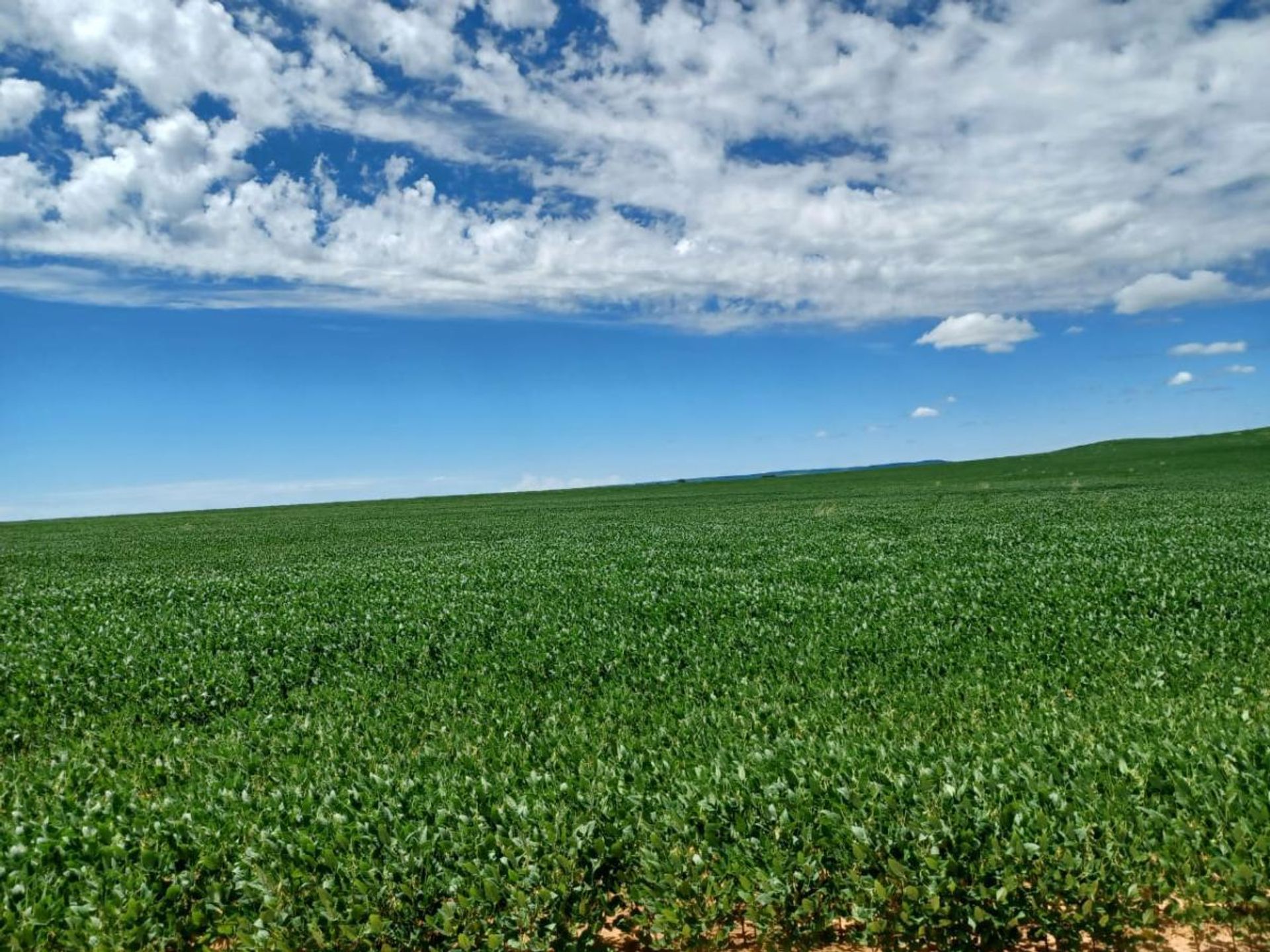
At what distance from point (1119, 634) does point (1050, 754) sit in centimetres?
665

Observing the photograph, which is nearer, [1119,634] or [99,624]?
[1119,634]

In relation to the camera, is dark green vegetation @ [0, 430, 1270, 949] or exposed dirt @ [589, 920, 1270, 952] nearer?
exposed dirt @ [589, 920, 1270, 952]

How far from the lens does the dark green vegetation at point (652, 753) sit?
4.82 metres

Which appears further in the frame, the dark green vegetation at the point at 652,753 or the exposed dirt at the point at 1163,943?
the dark green vegetation at the point at 652,753

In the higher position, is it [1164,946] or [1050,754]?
[1050,754]

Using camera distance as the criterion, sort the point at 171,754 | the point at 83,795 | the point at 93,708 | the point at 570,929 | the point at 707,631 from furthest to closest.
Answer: the point at 707,631
the point at 93,708
the point at 171,754
the point at 83,795
the point at 570,929

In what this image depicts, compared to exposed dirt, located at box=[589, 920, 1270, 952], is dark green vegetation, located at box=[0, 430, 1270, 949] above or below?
above

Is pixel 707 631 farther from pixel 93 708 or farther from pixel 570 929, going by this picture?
pixel 93 708

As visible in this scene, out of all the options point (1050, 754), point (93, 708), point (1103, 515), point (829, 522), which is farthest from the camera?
point (829, 522)

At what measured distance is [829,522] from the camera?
36969 mm

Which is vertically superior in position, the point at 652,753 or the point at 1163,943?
the point at 652,753

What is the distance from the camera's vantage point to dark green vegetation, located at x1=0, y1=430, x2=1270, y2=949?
4.82m

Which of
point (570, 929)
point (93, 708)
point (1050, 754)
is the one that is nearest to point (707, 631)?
point (1050, 754)

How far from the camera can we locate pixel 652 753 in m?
7.06
